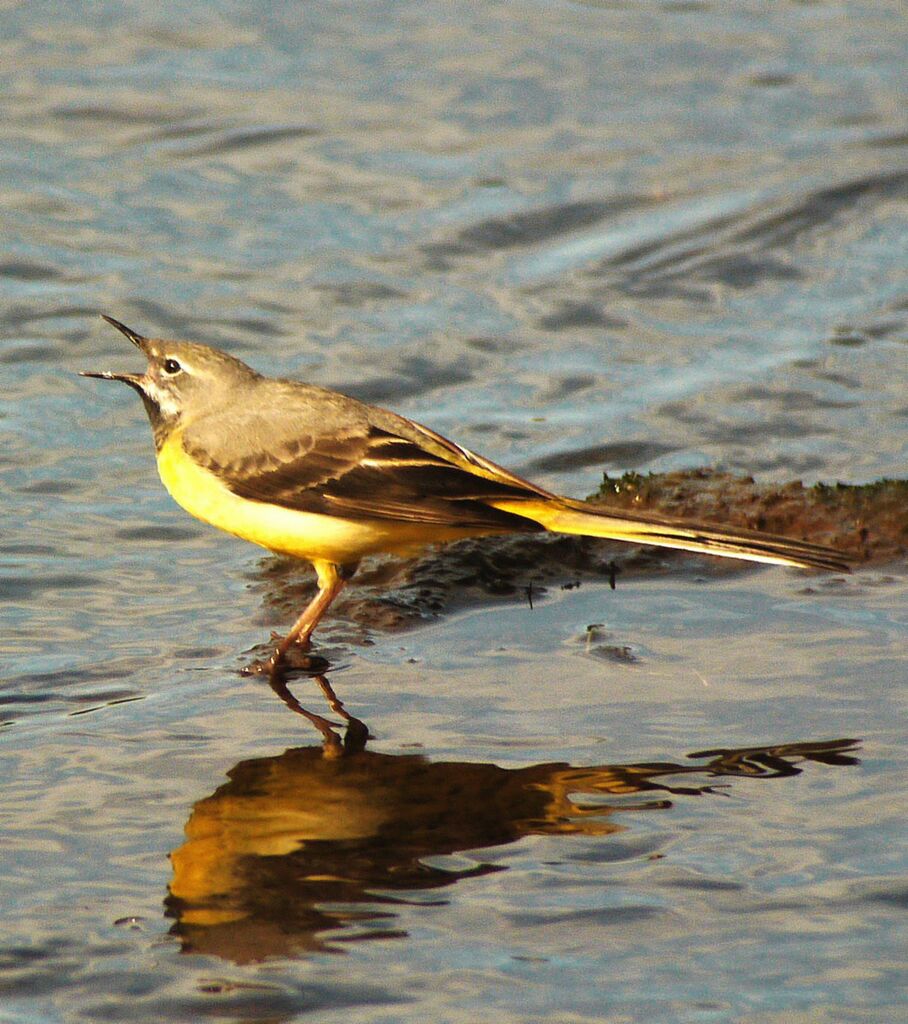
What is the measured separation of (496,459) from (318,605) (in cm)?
256

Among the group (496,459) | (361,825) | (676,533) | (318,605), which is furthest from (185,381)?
(361,825)

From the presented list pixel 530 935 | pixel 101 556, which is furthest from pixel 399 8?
pixel 530 935

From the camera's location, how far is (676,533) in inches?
269

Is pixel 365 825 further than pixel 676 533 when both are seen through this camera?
No

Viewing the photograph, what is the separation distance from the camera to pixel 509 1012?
4.54 meters

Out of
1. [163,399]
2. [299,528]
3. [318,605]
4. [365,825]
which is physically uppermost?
[163,399]

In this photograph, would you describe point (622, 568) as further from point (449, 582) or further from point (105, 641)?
point (105, 641)

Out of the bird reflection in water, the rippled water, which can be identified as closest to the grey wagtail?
the rippled water

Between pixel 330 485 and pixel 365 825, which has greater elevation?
pixel 330 485

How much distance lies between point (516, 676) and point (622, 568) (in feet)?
4.96

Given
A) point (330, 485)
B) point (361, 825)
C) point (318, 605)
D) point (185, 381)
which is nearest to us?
point (361, 825)

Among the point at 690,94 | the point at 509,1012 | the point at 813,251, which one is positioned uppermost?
the point at 690,94

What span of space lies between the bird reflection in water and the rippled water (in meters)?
0.02

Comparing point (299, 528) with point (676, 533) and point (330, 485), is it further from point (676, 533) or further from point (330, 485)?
point (676, 533)
